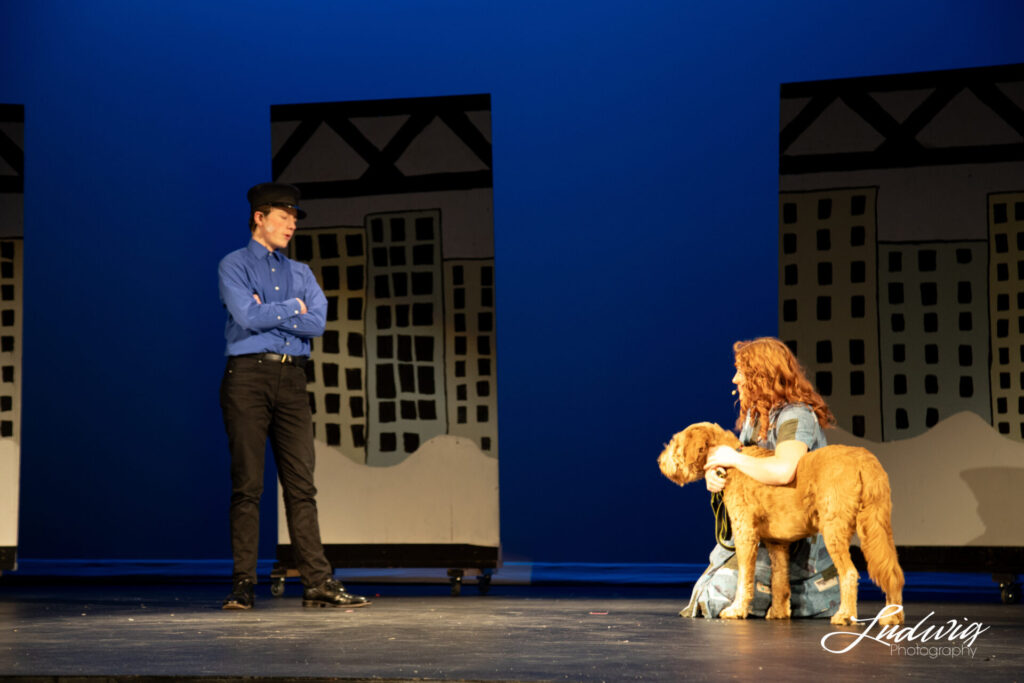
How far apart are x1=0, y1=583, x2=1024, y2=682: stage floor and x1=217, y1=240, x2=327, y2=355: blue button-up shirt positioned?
1.10 meters

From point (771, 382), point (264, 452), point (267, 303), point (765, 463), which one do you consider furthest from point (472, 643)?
point (267, 303)

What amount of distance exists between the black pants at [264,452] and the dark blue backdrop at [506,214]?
8.69 feet

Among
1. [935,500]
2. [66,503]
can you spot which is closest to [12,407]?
[66,503]

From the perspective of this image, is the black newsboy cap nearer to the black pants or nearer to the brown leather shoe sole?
the black pants

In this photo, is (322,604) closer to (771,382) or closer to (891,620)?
(771,382)

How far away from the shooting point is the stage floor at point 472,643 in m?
2.87

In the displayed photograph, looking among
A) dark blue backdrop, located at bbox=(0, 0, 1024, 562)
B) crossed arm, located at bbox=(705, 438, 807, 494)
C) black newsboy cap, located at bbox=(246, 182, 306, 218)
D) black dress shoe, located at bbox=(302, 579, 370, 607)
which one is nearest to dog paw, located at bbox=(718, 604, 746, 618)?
crossed arm, located at bbox=(705, 438, 807, 494)

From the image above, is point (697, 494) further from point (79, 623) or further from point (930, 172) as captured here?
point (79, 623)

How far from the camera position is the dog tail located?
3.88 metres

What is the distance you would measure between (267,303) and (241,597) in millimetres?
1202

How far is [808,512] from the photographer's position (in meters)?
4.10

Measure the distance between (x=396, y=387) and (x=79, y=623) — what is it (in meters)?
2.10

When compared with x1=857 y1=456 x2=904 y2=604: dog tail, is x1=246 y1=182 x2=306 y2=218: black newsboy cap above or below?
above

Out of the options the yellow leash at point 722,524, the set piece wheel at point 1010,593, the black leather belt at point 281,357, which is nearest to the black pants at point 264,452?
the black leather belt at point 281,357
